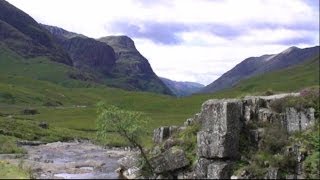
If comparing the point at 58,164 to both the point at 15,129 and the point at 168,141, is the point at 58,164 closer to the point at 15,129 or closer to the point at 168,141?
the point at 168,141

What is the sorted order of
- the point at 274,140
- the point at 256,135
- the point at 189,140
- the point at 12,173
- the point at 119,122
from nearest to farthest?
the point at 274,140
the point at 256,135
the point at 12,173
the point at 119,122
the point at 189,140

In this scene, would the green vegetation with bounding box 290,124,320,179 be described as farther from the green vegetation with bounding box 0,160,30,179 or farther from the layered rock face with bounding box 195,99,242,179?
the green vegetation with bounding box 0,160,30,179

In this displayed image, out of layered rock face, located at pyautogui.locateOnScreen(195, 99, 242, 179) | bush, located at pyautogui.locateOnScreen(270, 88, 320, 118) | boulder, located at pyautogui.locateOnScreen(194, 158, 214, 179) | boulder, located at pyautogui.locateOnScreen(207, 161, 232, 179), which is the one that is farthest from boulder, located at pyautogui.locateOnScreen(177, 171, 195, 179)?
bush, located at pyautogui.locateOnScreen(270, 88, 320, 118)

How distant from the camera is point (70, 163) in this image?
8588 centimetres

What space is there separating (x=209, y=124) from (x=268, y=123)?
286 inches

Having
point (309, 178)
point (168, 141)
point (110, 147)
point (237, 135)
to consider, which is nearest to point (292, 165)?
point (309, 178)

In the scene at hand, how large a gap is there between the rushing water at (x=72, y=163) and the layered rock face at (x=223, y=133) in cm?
990

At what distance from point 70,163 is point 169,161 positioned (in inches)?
1156

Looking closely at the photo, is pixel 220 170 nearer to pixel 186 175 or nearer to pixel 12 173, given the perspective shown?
pixel 186 175

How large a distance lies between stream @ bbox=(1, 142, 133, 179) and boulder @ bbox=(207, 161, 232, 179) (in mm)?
13640

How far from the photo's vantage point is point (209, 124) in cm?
6244

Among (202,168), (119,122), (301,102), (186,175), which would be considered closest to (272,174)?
(202,168)

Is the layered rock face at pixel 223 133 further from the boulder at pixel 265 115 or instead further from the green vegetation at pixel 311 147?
the green vegetation at pixel 311 147

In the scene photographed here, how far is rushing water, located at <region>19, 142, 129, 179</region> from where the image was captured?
232ft
